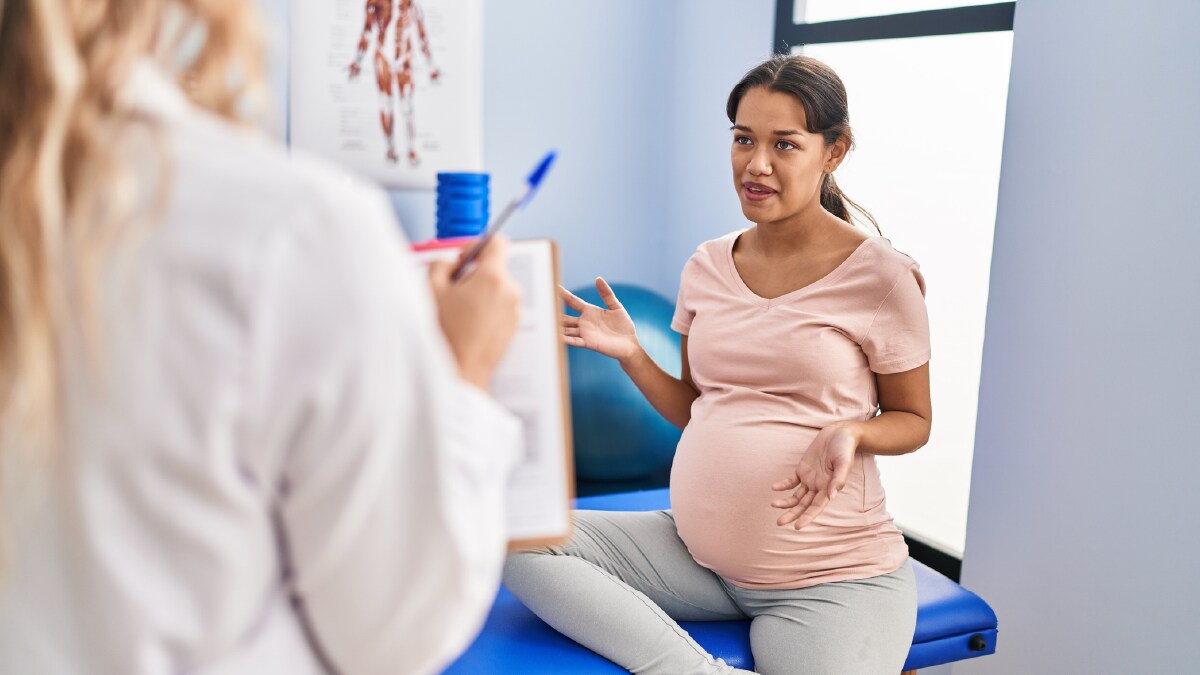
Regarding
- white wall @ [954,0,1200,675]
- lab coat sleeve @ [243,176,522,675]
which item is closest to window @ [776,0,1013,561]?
white wall @ [954,0,1200,675]

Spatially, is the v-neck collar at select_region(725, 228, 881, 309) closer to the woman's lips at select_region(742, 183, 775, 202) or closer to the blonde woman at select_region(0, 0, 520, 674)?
the woman's lips at select_region(742, 183, 775, 202)

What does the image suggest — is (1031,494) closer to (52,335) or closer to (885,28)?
(885,28)

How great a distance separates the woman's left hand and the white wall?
543mm

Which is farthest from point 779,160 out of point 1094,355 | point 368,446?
point 368,446

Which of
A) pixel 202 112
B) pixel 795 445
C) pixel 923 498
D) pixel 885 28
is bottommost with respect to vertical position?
pixel 923 498

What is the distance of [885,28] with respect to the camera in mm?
2438

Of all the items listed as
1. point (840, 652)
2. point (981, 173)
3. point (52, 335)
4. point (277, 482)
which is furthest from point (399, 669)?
point (981, 173)

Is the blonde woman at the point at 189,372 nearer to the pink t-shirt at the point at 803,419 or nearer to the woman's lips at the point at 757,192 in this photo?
the pink t-shirt at the point at 803,419

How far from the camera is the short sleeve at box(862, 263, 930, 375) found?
1653mm

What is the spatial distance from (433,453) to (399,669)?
6.7 inches

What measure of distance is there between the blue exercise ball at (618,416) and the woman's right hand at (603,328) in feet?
2.93

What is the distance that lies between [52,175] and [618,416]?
7.52 ft

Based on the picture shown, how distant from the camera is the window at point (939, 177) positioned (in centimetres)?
217

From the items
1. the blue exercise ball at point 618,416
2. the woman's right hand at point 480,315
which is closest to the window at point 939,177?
the blue exercise ball at point 618,416
